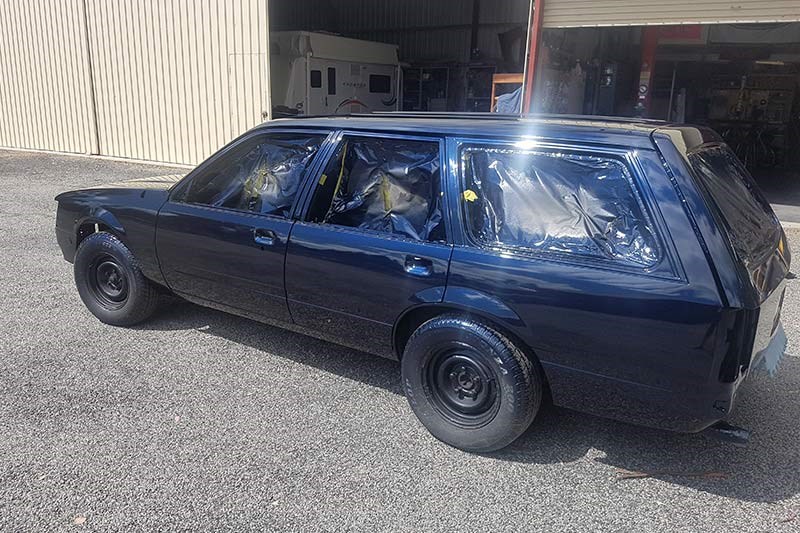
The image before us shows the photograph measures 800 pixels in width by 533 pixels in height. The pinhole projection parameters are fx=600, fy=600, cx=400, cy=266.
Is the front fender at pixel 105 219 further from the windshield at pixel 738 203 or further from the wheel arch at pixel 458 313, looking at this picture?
the windshield at pixel 738 203

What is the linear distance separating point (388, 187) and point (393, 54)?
1471 cm

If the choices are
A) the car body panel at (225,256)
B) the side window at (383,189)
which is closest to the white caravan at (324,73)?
the car body panel at (225,256)

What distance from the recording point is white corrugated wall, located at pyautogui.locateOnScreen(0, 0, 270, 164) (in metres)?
12.3

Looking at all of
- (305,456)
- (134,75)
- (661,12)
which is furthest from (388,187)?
(134,75)

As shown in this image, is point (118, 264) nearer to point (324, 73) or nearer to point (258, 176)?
point (258, 176)

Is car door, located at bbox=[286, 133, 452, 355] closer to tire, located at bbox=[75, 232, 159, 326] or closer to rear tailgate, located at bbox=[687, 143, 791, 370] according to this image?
rear tailgate, located at bbox=[687, 143, 791, 370]

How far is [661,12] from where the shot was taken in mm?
8633

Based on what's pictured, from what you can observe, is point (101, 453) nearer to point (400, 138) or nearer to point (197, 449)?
point (197, 449)

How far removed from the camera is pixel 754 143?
615 inches

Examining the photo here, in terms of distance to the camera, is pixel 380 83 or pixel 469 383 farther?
pixel 380 83

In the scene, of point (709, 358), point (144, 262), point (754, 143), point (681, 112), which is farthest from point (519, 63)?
point (709, 358)

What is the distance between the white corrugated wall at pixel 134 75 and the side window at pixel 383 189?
30.6 ft

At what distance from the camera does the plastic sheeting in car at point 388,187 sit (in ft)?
10.5

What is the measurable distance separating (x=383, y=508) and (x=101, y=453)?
57.4 inches
